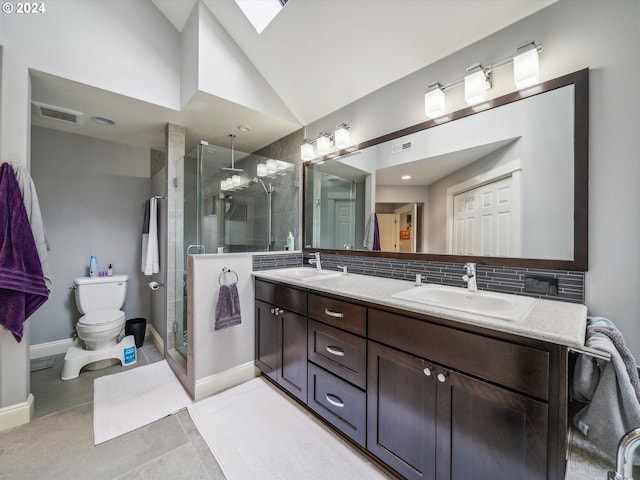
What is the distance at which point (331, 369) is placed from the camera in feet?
4.96

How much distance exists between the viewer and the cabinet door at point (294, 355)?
170cm

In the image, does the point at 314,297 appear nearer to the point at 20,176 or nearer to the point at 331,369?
the point at 331,369

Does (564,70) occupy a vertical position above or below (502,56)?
below

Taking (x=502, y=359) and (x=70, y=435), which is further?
(x=70, y=435)

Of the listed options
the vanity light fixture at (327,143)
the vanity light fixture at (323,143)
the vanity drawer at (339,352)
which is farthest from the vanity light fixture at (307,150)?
the vanity drawer at (339,352)

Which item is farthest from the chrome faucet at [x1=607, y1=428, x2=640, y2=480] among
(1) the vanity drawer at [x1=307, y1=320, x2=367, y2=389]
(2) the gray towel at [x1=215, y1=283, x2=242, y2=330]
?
(2) the gray towel at [x1=215, y1=283, x2=242, y2=330]

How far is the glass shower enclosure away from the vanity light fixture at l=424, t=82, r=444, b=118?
1442 mm

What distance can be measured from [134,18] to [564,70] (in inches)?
113

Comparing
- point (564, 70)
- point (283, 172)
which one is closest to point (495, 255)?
point (564, 70)

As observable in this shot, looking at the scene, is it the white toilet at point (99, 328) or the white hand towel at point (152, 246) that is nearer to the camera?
the white toilet at point (99, 328)

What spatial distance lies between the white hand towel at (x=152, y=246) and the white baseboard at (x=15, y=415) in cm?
121

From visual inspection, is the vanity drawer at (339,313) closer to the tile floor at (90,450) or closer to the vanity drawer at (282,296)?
the vanity drawer at (282,296)

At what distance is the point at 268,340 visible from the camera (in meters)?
2.03

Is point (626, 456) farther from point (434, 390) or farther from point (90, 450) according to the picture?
point (90, 450)
